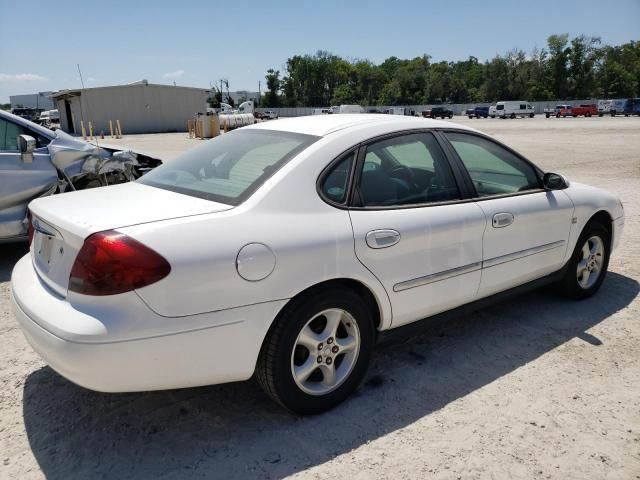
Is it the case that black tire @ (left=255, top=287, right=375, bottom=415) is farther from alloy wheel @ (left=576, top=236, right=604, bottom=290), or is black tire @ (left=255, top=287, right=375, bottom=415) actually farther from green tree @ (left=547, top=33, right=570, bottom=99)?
green tree @ (left=547, top=33, right=570, bottom=99)

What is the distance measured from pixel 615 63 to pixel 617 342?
9849cm

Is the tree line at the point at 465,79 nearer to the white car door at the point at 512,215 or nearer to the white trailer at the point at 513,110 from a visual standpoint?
the white trailer at the point at 513,110

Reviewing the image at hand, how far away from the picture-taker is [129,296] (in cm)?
220

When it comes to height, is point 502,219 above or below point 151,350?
above

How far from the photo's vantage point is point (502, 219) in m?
3.45

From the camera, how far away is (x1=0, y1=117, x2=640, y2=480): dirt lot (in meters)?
2.43

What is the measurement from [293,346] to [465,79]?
11071cm

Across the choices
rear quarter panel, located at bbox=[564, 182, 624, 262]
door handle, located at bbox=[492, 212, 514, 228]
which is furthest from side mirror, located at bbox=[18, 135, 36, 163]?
rear quarter panel, located at bbox=[564, 182, 624, 262]

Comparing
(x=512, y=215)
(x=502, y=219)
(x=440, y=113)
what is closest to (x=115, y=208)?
(x=502, y=219)

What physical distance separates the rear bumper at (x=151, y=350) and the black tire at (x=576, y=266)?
9.38 feet

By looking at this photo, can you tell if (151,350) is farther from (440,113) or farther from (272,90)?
(272,90)

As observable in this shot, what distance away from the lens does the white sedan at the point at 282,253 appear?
7.36 feet

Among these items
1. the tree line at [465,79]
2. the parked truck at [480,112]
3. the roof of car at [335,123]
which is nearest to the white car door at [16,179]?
the roof of car at [335,123]

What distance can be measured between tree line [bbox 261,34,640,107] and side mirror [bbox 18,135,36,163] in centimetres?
9656
